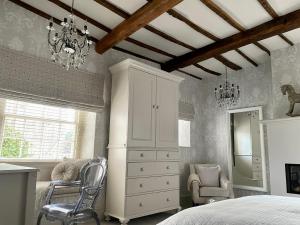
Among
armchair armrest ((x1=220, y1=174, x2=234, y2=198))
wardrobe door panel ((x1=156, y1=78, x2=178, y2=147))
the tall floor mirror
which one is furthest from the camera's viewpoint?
the tall floor mirror

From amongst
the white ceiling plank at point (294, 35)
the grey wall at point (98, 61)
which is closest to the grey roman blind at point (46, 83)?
the grey wall at point (98, 61)

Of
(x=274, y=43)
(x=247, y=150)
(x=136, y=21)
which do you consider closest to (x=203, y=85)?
(x=247, y=150)

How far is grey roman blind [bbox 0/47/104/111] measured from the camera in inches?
111

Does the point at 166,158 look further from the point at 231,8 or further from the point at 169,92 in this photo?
the point at 231,8

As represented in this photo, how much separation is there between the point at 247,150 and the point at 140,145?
2.49 metres

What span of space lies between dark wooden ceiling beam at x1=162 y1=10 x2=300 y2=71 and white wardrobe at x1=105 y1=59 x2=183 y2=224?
2.19ft

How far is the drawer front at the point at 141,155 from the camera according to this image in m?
3.34

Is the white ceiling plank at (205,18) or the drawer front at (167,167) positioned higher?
the white ceiling plank at (205,18)

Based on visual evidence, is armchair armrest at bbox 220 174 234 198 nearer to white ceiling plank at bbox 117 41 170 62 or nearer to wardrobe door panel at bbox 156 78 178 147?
wardrobe door panel at bbox 156 78 178 147

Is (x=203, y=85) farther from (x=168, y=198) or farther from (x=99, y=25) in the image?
(x=99, y=25)

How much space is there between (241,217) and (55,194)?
2.33 m

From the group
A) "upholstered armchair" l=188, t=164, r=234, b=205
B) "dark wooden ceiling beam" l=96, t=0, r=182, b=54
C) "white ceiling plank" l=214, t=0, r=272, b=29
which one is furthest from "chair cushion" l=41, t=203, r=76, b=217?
"white ceiling plank" l=214, t=0, r=272, b=29

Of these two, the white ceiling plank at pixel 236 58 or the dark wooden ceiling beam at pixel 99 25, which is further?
the white ceiling plank at pixel 236 58

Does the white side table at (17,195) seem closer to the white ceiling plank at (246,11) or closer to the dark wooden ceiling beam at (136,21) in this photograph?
the dark wooden ceiling beam at (136,21)
